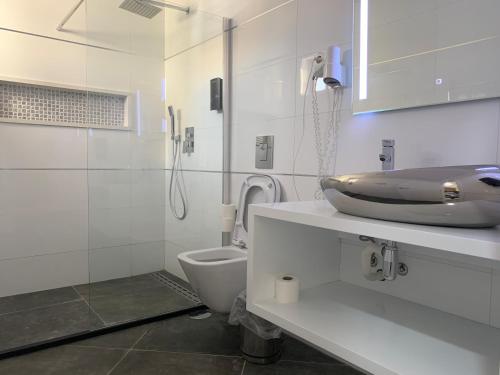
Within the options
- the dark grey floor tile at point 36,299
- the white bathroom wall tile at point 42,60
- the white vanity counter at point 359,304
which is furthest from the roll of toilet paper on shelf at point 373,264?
the white bathroom wall tile at point 42,60

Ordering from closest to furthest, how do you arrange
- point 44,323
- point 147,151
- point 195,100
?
point 44,323
point 147,151
point 195,100

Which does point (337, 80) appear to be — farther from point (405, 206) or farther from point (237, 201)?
point (237, 201)

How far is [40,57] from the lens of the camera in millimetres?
2549

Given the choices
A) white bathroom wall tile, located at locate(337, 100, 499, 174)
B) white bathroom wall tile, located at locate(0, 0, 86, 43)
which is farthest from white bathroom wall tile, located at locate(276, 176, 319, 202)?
white bathroom wall tile, located at locate(0, 0, 86, 43)

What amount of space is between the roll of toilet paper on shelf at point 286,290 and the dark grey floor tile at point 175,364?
0.56 m

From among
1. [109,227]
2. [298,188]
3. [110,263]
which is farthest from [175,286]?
[298,188]

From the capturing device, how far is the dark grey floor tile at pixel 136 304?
86.2 inches

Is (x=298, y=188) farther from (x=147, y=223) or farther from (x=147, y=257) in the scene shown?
(x=147, y=257)

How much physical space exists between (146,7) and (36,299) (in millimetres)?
2087

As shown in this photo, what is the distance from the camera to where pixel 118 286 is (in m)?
2.44

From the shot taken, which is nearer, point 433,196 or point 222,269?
point 433,196

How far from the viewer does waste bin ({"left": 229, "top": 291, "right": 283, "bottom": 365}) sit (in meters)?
1.67

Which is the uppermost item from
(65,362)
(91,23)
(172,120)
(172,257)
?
(91,23)

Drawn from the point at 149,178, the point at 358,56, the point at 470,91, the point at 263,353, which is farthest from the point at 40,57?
the point at 470,91
